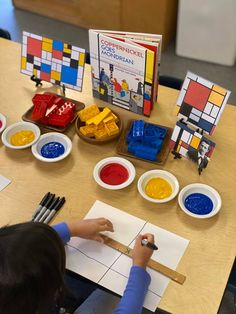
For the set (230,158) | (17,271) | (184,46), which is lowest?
(184,46)

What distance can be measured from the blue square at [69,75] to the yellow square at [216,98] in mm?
561

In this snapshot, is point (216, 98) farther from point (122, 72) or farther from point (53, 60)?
point (53, 60)

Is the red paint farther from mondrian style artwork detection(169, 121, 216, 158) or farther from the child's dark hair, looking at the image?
the child's dark hair

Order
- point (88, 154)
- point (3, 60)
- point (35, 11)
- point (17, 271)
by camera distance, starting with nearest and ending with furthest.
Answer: point (17, 271), point (88, 154), point (3, 60), point (35, 11)

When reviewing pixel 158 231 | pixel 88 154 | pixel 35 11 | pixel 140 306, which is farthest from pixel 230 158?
pixel 35 11

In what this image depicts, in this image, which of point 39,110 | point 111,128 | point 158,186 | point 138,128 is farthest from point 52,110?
point 158,186

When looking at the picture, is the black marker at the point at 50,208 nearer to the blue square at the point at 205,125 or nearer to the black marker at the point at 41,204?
the black marker at the point at 41,204

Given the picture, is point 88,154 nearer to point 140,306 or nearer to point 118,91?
point 118,91

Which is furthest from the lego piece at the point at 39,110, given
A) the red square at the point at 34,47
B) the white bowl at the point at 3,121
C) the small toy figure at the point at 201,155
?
the small toy figure at the point at 201,155

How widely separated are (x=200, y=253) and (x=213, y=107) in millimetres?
487

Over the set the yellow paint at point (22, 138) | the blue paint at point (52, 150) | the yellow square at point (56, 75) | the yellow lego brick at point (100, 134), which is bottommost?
the blue paint at point (52, 150)

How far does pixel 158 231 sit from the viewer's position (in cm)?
119

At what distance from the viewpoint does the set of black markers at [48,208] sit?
1.23m

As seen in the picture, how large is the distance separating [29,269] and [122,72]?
0.87 metres
